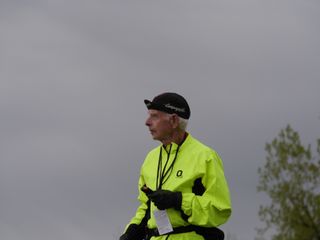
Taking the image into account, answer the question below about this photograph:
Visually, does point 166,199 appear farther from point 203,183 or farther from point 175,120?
point 175,120

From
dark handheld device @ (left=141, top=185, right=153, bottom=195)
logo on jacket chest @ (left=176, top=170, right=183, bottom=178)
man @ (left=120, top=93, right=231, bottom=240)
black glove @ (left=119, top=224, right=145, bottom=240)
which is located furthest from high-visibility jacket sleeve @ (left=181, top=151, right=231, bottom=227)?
black glove @ (left=119, top=224, right=145, bottom=240)

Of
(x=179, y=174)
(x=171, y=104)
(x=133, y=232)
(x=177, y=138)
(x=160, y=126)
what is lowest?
(x=133, y=232)

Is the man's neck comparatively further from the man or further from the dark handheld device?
the dark handheld device

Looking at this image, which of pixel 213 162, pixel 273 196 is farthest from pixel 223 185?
pixel 273 196

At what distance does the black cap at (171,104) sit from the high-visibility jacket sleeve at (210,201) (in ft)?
1.78

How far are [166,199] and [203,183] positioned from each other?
1.33 ft

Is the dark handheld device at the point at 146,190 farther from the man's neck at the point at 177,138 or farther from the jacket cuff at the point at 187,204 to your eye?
the man's neck at the point at 177,138

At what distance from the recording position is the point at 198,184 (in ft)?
32.6

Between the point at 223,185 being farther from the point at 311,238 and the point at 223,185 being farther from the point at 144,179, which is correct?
the point at 311,238

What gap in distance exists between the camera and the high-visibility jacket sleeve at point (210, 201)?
9.71m

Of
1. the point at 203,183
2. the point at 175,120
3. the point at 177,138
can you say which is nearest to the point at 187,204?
the point at 203,183

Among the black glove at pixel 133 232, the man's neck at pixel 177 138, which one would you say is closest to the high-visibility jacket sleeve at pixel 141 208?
the black glove at pixel 133 232

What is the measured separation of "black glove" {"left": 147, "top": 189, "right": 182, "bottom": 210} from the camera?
9.68 m

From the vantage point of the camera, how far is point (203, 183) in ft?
32.4
